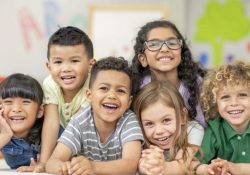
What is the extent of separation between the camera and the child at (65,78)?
138 cm

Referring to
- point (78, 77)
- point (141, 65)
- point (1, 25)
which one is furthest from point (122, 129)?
point (1, 25)

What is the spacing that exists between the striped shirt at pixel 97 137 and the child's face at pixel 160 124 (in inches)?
2.2

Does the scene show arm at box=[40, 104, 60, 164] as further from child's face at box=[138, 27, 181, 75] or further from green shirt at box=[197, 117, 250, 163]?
green shirt at box=[197, 117, 250, 163]

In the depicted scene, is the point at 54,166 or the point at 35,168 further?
the point at 35,168

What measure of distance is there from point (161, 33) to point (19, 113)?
60cm

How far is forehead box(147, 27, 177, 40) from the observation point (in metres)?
1.50

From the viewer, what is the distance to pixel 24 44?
304cm

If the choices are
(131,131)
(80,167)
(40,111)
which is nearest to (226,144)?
(131,131)

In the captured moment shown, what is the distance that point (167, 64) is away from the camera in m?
1.47

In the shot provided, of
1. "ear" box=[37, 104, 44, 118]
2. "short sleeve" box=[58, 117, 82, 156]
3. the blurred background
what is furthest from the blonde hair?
the blurred background

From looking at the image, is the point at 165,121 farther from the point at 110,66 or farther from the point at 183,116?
the point at 110,66

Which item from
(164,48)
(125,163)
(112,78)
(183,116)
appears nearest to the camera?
(125,163)

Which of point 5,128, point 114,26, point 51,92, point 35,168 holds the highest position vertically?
point 114,26

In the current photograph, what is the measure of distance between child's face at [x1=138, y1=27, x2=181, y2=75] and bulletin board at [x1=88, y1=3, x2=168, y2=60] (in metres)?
1.46
